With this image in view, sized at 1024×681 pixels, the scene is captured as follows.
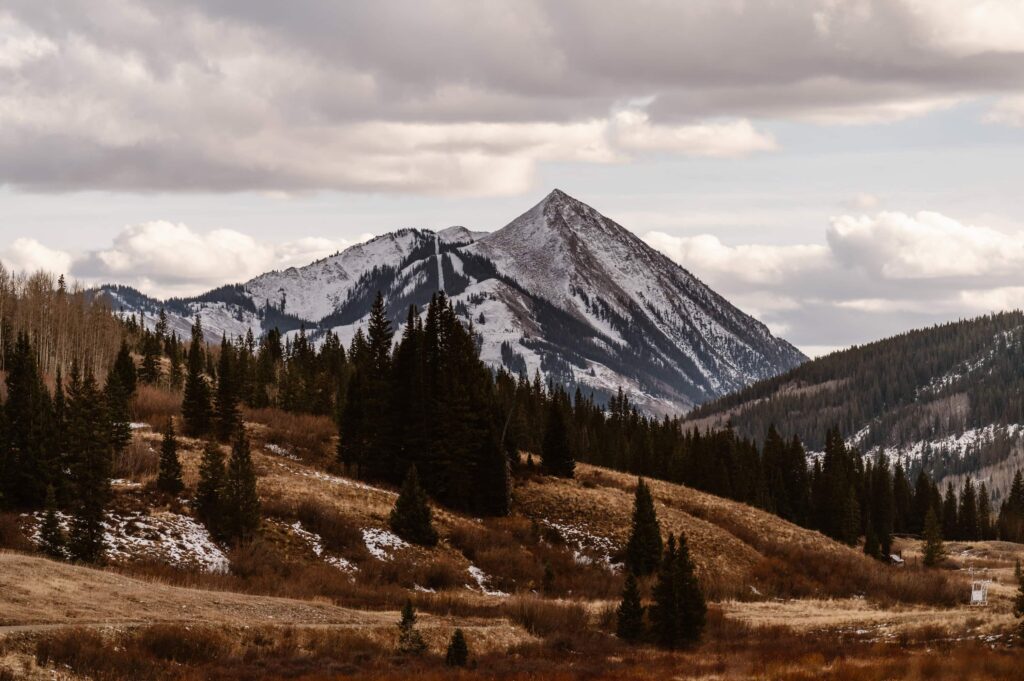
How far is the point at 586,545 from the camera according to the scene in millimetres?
65438

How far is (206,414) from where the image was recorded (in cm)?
7669

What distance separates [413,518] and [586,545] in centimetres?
1259

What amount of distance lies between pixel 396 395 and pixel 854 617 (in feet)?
120

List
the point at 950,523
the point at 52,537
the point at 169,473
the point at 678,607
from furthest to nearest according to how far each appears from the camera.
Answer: the point at 950,523, the point at 169,473, the point at 52,537, the point at 678,607

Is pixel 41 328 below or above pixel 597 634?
above

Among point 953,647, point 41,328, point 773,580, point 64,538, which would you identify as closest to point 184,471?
point 64,538

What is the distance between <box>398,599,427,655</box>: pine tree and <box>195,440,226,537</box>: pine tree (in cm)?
1923

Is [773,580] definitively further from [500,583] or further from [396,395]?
[396,395]

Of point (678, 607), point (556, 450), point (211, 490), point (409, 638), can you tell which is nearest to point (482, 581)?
point (211, 490)

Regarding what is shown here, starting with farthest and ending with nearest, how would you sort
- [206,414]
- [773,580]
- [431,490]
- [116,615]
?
[206,414]
[431,490]
[773,580]
[116,615]

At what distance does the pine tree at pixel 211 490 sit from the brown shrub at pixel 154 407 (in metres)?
26.3

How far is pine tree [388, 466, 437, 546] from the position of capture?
5756 centimetres

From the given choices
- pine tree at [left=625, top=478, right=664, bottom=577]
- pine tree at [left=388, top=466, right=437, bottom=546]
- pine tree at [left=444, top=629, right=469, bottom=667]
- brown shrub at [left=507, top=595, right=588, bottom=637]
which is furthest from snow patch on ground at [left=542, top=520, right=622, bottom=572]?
pine tree at [left=444, top=629, right=469, bottom=667]

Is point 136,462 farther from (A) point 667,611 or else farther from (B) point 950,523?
(B) point 950,523
